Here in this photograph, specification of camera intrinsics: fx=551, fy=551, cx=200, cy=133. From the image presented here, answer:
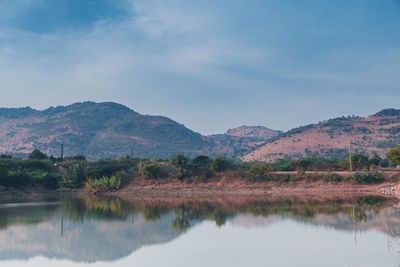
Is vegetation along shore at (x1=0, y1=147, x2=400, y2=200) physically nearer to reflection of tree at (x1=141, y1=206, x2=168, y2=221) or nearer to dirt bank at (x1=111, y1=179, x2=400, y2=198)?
dirt bank at (x1=111, y1=179, x2=400, y2=198)

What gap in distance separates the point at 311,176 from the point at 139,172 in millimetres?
14960

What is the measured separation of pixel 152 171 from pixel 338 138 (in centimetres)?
5325

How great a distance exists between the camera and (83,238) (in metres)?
20.5

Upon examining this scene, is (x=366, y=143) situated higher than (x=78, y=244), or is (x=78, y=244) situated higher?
(x=366, y=143)

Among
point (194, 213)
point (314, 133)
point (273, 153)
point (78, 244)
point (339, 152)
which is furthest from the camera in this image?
point (314, 133)

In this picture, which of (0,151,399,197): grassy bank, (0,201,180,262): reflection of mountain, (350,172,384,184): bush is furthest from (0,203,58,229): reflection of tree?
(350,172,384,184): bush

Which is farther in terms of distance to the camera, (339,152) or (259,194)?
(339,152)

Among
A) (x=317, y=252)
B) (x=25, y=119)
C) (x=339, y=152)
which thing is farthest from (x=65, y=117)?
(x=317, y=252)

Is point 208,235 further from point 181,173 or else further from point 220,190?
point 181,173

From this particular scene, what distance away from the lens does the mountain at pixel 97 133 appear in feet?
407

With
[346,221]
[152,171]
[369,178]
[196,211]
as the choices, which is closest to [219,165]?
[152,171]

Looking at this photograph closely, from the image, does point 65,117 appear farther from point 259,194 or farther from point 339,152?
point 259,194

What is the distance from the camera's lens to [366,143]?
8444 cm

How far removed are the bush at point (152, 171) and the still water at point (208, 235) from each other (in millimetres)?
14829
